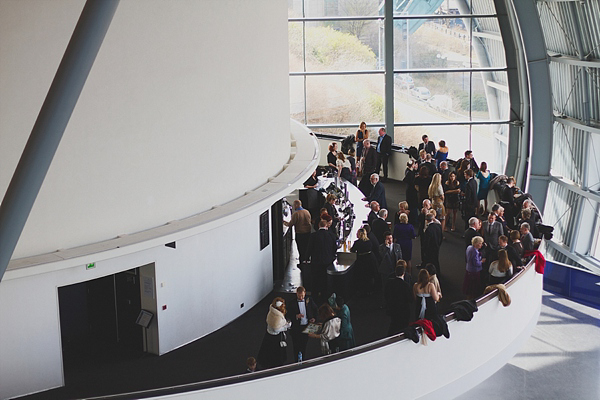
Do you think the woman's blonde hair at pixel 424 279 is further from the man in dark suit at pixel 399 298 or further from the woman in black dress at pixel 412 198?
the woman in black dress at pixel 412 198

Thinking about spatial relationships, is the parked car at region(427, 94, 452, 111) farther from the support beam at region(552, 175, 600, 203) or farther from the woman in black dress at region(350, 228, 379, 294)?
the woman in black dress at region(350, 228, 379, 294)

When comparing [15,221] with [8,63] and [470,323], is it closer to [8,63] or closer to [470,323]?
[8,63]

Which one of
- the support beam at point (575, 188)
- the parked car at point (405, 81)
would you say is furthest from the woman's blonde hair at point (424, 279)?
the parked car at point (405, 81)

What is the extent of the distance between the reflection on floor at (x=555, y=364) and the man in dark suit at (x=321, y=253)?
3085 millimetres

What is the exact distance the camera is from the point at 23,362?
10.5 metres

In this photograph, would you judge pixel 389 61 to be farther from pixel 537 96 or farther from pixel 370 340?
pixel 370 340

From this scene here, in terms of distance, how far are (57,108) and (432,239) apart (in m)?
8.43

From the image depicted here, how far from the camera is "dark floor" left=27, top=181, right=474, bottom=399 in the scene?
11.0 meters

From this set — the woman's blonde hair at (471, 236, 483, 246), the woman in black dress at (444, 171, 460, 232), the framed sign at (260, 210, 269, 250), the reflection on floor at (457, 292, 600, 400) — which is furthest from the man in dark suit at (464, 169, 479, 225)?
the framed sign at (260, 210, 269, 250)

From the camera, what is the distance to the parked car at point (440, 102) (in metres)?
28.8

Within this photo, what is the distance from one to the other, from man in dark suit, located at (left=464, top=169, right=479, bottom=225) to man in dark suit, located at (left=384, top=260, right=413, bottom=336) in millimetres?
5429

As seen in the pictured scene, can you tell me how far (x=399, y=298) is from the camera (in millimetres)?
11461

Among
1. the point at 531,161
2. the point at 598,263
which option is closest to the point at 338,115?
the point at 531,161

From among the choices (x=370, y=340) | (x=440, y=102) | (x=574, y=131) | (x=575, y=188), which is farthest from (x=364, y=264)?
(x=440, y=102)
